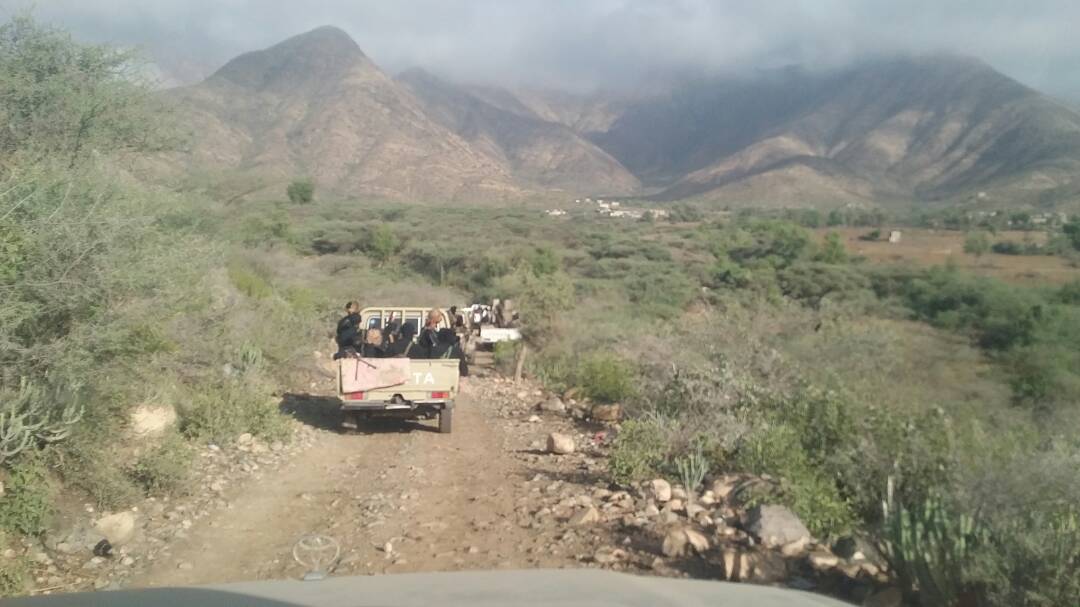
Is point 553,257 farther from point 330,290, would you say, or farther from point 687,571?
point 687,571

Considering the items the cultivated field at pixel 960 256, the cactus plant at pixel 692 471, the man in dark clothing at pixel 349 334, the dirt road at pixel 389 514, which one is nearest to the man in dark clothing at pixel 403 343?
the man in dark clothing at pixel 349 334

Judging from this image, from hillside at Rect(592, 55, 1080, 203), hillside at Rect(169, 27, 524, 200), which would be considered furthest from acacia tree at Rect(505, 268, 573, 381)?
hillside at Rect(592, 55, 1080, 203)

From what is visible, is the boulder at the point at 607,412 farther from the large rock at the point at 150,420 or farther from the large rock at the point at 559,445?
the large rock at the point at 150,420

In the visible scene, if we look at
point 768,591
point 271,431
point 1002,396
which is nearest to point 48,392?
point 271,431

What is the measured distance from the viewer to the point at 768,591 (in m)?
3.19

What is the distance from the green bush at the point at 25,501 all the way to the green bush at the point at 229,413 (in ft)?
10.5

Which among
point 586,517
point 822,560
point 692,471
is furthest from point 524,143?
point 822,560

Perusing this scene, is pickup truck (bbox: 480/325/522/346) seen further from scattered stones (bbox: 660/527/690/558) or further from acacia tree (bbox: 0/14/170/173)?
scattered stones (bbox: 660/527/690/558)

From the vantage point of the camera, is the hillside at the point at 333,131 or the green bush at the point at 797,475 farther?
the hillside at the point at 333,131

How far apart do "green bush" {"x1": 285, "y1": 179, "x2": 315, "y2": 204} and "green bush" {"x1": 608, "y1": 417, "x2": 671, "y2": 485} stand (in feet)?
156

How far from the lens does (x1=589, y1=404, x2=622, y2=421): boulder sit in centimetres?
1258

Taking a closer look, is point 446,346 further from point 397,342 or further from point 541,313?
point 541,313

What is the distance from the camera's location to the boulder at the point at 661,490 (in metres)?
7.48

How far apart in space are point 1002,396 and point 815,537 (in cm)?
1080
